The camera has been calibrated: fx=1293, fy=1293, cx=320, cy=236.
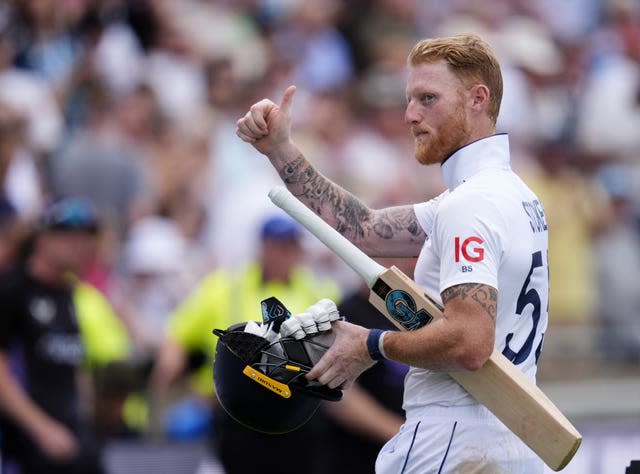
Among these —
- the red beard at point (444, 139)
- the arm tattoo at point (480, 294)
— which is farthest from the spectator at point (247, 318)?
the arm tattoo at point (480, 294)

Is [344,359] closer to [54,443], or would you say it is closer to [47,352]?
[54,443]

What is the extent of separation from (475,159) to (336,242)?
0.58 meters

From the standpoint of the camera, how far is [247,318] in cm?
800

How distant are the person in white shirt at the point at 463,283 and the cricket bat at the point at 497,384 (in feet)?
0.28

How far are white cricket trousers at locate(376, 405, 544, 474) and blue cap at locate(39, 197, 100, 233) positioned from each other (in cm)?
373

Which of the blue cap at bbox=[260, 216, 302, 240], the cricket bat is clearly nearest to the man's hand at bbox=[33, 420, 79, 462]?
the blue cap at bbox=[260, 216, 302, 240]

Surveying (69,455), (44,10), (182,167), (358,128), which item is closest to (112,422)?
(69,455)

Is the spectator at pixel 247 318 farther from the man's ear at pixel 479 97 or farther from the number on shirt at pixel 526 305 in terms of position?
the man's ear at pixel 479 97

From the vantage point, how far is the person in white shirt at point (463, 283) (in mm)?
4234

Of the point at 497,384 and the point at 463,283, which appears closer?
the point at 463,283

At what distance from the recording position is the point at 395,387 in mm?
7656

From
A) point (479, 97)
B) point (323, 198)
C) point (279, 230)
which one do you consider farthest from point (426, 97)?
point (279, 230)

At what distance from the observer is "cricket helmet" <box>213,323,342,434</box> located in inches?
180

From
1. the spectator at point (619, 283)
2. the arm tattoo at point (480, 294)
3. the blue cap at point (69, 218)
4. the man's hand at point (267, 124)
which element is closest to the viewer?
the arm tattoo at point (480, 294)
